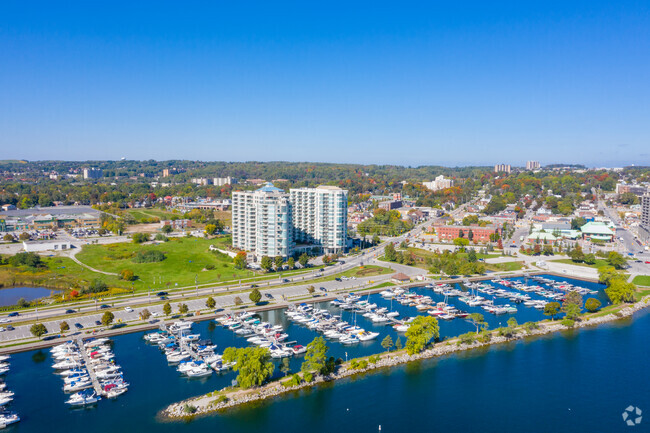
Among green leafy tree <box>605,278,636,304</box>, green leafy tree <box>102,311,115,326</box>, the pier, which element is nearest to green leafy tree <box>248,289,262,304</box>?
green leafy tree <box>102,311,115,326</box>

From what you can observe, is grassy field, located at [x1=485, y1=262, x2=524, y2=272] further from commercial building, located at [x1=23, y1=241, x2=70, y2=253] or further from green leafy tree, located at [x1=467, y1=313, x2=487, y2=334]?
commercial building, located at [x1=23, y1=241, x2=70, y2=253]

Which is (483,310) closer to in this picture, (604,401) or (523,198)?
(604,401)

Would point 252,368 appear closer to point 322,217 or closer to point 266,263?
point 266,263

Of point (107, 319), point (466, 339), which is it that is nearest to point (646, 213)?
point (466, 339)

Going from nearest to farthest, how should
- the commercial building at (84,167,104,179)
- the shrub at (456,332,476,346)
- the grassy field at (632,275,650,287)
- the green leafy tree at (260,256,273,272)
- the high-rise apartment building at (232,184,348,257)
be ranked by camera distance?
the shrub at (456,332,476,346), the grassy field at (632,275,650,287), the green leafy tree at (260,256,273,272), the high-rise apartment building at (232,184,348,257), the commercial building at (84,167,104,179)

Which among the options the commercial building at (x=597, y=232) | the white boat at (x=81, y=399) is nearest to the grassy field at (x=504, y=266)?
the commercial building at (x=597, y=232)
